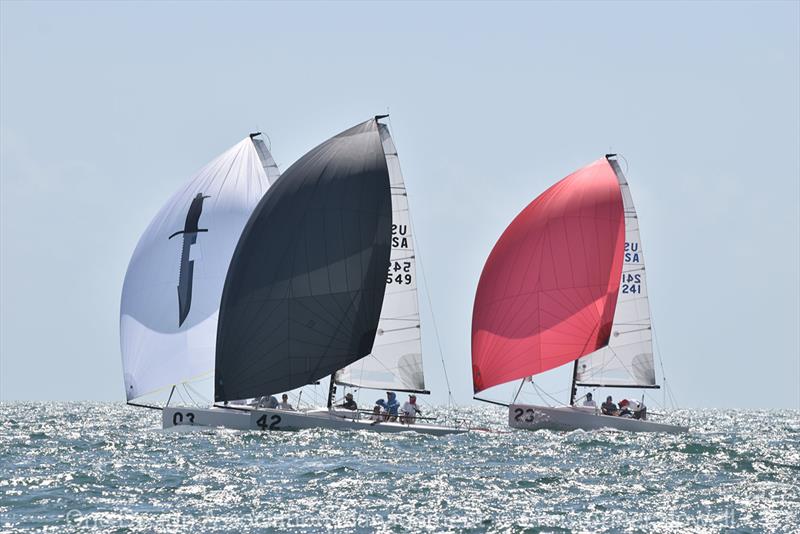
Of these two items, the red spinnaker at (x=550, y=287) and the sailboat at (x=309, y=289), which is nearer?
the sailboat at (x=309, y=289)

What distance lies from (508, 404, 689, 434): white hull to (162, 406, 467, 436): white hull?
5248mm

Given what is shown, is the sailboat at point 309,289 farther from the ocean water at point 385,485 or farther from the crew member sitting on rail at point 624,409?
the crew member sitting on rail at point 624,409

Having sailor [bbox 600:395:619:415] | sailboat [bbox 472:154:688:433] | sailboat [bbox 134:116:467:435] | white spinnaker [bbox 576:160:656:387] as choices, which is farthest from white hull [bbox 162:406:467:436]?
white spinnaker [bbox 576:160:656:387]

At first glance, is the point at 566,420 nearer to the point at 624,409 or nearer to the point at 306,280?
the point at 624,409

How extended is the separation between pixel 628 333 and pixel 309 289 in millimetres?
12399

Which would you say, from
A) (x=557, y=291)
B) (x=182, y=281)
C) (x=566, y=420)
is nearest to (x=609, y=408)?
(x=566, y=420)

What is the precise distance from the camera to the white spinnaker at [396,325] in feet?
114

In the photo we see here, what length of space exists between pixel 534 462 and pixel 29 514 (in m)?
11.6

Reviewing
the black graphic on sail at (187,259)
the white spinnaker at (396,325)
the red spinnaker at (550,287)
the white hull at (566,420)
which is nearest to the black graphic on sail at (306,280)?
the white spinnaker at (396,325)

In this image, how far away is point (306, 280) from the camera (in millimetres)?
32969

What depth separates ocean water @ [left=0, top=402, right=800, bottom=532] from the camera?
62.7 feet

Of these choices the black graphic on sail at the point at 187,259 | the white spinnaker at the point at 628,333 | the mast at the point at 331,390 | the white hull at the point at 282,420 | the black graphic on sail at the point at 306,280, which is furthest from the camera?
the white spinnaker at the point at 628,333

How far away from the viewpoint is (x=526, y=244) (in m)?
39.6

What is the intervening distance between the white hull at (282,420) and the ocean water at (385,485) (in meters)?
0.38
